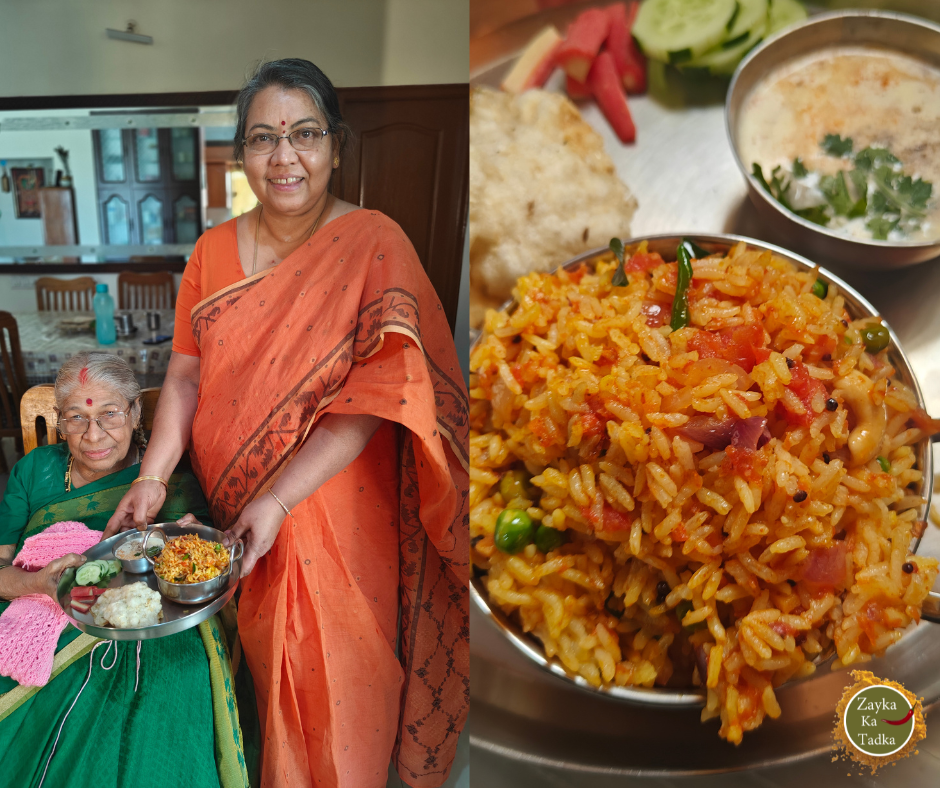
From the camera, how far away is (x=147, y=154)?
96cm

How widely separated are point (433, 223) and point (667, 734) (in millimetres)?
853

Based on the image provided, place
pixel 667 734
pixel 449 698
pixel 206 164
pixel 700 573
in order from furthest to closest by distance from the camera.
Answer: pixel 449 698
pixel 206 164
pixel 667 734
pixel 700 573

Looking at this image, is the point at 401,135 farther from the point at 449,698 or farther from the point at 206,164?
the point at 449,698

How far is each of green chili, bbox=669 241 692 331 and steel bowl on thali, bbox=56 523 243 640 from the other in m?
0.72

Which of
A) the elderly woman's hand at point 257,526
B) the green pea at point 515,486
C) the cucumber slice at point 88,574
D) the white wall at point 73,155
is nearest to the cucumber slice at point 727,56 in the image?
the green pea at point 515,486

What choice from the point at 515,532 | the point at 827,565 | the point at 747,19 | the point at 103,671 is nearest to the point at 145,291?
the point at 103,671

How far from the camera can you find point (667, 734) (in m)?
0.83

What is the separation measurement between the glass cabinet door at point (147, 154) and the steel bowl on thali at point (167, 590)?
559mm

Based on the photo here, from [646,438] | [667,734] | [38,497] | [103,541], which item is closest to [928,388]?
[646,438]

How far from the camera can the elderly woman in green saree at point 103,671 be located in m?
0.86

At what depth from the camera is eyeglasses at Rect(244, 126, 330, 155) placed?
2.92 ft

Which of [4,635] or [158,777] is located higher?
[4,635]

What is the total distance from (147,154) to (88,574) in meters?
0.67

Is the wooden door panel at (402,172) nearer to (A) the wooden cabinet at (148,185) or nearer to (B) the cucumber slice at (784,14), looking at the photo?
(A) the wooden cabinet at (148,185)
